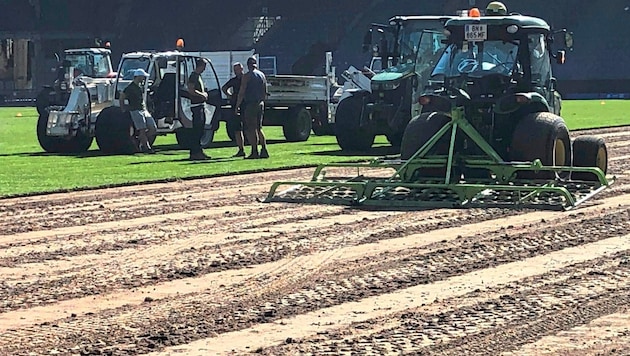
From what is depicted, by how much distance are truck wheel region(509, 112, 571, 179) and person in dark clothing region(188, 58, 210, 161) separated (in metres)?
8.32

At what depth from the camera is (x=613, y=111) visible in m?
42.8

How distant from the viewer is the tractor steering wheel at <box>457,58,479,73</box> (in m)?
16.9

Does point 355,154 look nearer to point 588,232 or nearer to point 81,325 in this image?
point 588,232

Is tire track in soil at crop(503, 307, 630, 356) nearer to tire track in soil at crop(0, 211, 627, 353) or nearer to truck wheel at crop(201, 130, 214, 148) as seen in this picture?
tire track in soil at crop(0, 211, 627, 353)

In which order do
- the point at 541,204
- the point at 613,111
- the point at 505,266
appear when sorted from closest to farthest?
the point at 505,266 < the point at 541,204 < the point at 613,111

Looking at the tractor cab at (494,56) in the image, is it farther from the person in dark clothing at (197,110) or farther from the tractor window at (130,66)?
the tractor window at (130,66)

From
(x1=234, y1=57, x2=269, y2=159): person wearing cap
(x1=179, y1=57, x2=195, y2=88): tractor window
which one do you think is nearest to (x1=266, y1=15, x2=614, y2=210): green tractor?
(x1=234, y1=57, x2=269, y2=159): person wearing cap

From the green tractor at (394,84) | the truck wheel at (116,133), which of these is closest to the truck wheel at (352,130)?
the green tractor at (394,84)

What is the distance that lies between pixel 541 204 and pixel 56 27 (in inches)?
2572

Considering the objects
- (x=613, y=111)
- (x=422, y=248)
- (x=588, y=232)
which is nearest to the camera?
(x=422, y=248)

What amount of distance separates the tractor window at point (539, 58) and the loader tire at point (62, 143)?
10.8 m

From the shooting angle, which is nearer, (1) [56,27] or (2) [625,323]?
(2) [625,323]

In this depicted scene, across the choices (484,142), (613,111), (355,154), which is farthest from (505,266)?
(613,111)

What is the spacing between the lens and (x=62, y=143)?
2566cm
